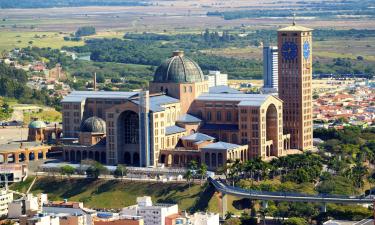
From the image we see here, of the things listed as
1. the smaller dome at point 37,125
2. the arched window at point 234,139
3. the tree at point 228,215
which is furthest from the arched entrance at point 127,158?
the tree at point 228,215

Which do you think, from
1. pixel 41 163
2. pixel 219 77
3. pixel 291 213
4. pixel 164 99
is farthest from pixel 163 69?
pixel 219 77

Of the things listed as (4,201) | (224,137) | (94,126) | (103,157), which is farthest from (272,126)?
(4,201)

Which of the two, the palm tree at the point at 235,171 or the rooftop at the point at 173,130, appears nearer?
the palm tree at the point at 235,171

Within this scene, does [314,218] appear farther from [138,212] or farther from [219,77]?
[219,77]

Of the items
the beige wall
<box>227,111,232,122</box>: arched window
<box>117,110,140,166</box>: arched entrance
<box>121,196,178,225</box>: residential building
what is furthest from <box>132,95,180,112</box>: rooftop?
the beige wall

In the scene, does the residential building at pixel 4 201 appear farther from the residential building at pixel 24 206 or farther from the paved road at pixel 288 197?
the paved road at pixel 288 197

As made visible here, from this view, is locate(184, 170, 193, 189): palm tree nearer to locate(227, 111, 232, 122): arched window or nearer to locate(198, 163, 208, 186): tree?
locate(198, 163, 208, 186): tree
